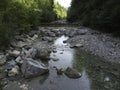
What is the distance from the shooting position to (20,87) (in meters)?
7.88

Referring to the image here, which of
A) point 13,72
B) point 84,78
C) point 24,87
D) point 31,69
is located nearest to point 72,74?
point 84,78

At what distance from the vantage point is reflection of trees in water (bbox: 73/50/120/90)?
26.9 ft

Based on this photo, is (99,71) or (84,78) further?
(99,71)

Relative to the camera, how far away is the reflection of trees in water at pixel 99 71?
26.9 ft

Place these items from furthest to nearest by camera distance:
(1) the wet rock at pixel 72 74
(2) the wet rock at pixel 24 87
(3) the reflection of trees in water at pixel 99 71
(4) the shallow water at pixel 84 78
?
(1) the wet rock at pixel 72 74 < (3) the reflection of trees in water at pixel 99 71 < (4) the shallow water at pixel 84 78 < (2) the wet rock at pixel 24 87

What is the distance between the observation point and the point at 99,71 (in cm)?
1002

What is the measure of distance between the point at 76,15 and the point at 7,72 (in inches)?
1394

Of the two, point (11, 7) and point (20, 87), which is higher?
point (11, 7)

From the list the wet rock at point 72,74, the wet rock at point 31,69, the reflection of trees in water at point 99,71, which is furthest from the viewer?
the wet rock at point 72,74

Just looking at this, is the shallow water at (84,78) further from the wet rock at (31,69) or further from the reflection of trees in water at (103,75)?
the wet rock at (31,69)

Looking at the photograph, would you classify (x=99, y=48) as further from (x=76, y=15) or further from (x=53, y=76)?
(x=76, y=15)

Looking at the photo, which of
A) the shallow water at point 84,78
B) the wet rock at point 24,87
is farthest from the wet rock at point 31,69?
the wet rock at point 24,87

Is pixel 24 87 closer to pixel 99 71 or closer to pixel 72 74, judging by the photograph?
pixel 72 74

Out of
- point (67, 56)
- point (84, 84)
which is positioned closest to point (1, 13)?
point (67, 56)
